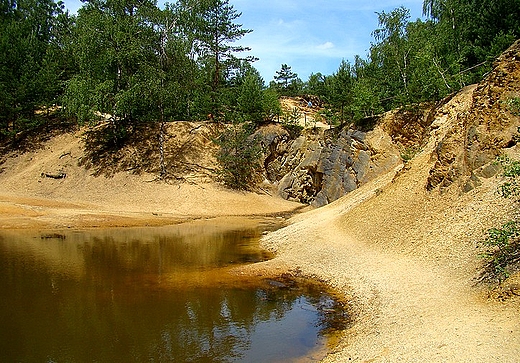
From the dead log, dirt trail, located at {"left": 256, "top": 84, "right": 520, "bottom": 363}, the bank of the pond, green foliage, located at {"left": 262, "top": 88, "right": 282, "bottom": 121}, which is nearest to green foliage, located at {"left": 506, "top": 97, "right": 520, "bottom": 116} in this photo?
dirt trail, located at {"left": 256, "top": 84, "right": 520, "bottom": 363}

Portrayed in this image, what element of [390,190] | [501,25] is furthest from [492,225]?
[501,25]

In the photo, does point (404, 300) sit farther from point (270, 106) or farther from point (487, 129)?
point (270, 106)

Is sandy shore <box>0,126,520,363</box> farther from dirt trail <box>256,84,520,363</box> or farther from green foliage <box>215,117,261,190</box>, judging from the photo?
green foliage <box>215,117,261,190</box>

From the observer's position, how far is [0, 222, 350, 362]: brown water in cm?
896

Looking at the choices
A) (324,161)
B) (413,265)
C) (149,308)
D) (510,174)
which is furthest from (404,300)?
(324,161)

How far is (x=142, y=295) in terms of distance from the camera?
12.7 meters

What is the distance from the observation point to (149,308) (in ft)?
37.6

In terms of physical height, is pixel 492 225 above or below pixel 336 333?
above

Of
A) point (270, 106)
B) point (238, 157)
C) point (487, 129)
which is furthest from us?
point (270, 106)

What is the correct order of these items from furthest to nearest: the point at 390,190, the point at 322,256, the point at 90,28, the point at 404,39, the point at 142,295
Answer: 1. the point at 404,39
2. the point at 90,28
3. the point at 390,190
4. the point at 322,256
5. the point at 142,295

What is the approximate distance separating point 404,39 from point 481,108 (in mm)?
27339

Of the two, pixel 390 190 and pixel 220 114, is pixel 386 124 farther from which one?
pixel 220 114

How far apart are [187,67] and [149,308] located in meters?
27.7

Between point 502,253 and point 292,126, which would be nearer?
point 502,253
